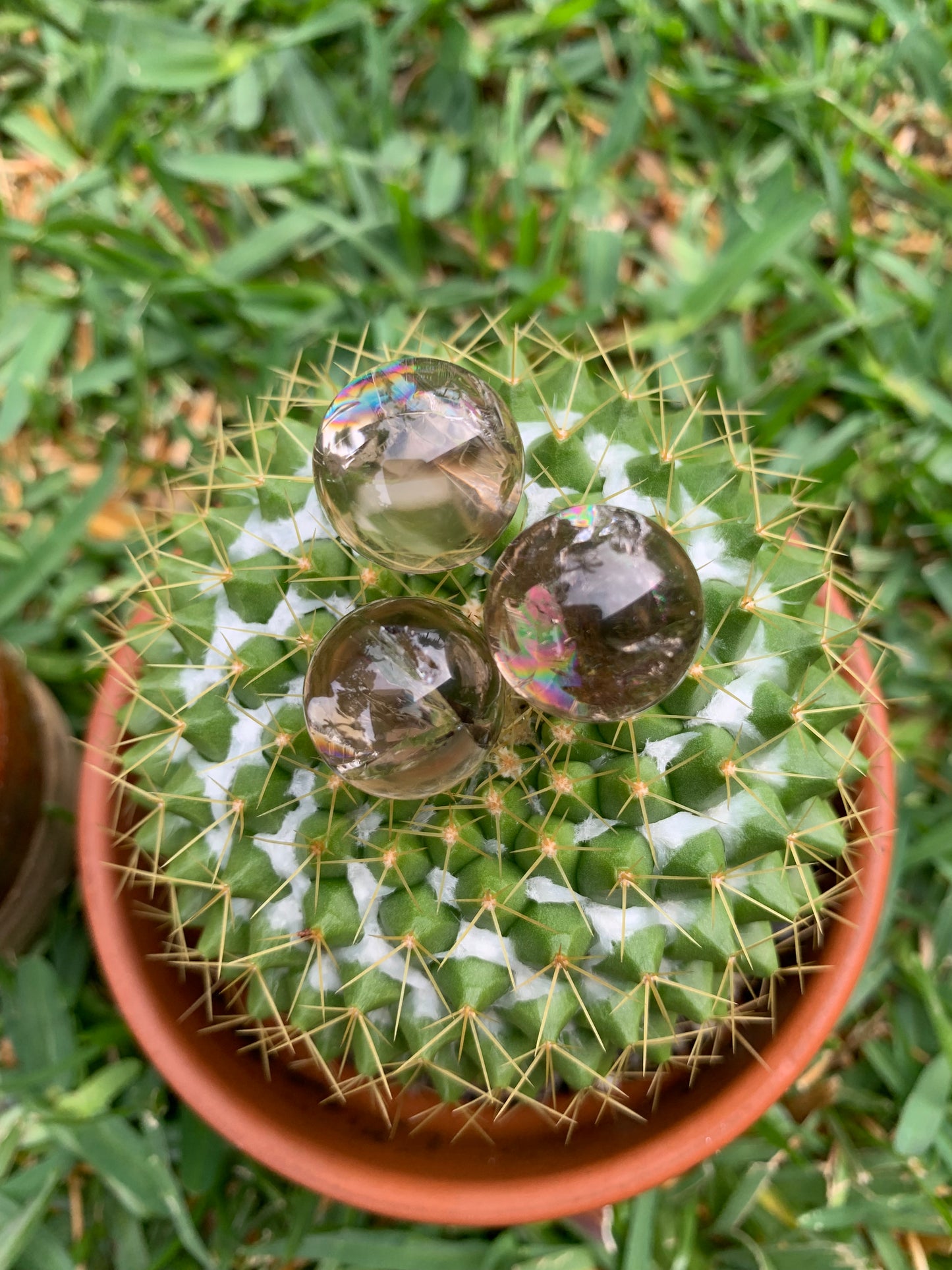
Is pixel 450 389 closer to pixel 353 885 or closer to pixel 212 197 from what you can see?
pixel 353 885

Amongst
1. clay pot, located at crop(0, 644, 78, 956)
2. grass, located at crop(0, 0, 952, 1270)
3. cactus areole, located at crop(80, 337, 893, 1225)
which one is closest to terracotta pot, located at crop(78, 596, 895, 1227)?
cactus areole, located at crop(80, 337, 893, 1225)

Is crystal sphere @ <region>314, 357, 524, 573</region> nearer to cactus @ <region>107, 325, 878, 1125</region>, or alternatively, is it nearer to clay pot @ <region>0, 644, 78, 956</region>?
cactus @ <region>107, 325, 878, 1125</region>

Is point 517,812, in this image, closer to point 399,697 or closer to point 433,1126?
point 399,697

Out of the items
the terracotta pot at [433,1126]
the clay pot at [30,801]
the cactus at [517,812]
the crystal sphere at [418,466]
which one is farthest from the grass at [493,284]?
the crystal sphere at [418,466]

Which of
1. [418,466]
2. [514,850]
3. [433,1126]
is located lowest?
[433,1126]

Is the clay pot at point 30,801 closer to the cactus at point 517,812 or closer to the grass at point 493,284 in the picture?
the grass at point 493,284

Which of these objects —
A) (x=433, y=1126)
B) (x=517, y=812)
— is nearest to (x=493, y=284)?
(x=517, y=812)

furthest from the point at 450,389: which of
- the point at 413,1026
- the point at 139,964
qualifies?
the point at 139,964
